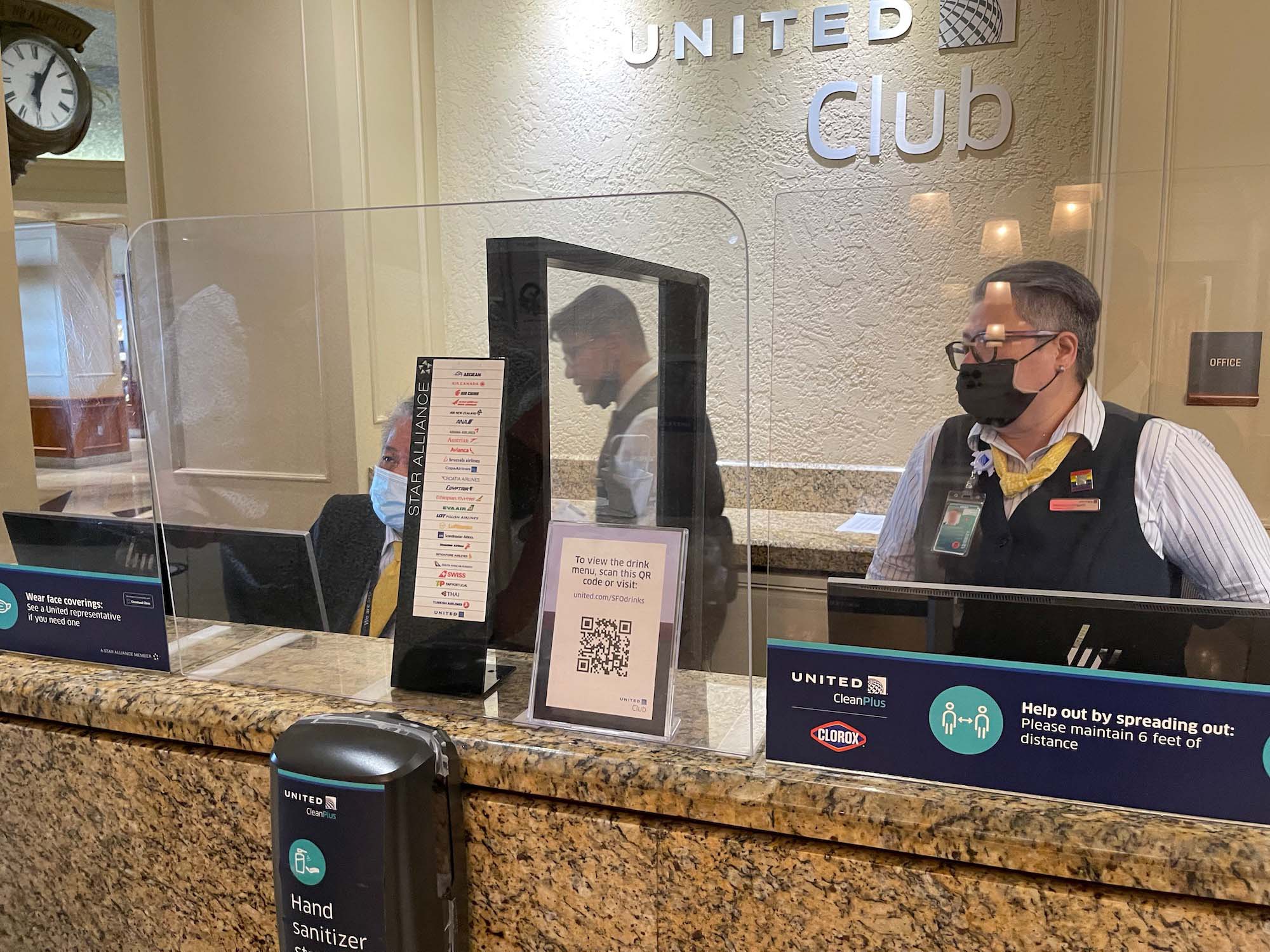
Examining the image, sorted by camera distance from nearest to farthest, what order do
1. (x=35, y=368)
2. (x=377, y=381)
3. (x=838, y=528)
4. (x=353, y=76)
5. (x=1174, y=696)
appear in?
(x=1174, y=696) < (x=838, y=528) < (x=377, y=381) < (x=35, y=368) < (x=353, y=76)

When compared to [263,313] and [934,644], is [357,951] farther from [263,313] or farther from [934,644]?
[263,313]

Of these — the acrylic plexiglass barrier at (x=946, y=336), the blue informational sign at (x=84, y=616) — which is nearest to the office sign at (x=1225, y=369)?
the acrylic plexiglass barrier at (x=946, y=336)

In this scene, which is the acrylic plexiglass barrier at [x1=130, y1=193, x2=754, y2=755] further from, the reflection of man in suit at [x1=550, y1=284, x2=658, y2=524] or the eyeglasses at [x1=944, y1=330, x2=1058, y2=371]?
the eyeglasses at [x1=944, y1=330, x2=1058, y2=371]

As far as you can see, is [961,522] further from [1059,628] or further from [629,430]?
[629,430]

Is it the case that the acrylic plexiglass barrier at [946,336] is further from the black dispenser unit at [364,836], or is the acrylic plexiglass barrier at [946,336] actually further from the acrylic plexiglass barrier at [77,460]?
the acrylic plexiglass barrier at [77,460]

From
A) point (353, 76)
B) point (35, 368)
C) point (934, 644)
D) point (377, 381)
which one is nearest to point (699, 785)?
point (934, 644)

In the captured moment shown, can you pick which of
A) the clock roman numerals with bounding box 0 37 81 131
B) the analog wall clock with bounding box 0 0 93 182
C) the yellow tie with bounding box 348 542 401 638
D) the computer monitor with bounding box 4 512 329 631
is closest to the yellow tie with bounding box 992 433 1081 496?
the yellow tie with bounding box 348 542 401 638

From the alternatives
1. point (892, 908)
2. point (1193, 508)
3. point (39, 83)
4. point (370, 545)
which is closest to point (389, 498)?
point (370, 545)

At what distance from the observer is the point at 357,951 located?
0.66 m

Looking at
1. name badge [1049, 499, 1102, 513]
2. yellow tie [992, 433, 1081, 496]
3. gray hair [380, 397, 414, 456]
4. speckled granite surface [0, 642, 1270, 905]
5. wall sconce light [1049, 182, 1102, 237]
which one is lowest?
speckled granite surface [0, 642, 1270, 905]

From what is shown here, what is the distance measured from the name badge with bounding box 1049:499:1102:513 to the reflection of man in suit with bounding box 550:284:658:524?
11.7 inches

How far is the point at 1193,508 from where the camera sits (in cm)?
63

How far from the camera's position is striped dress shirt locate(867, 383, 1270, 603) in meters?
0.62

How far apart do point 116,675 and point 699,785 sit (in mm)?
598
